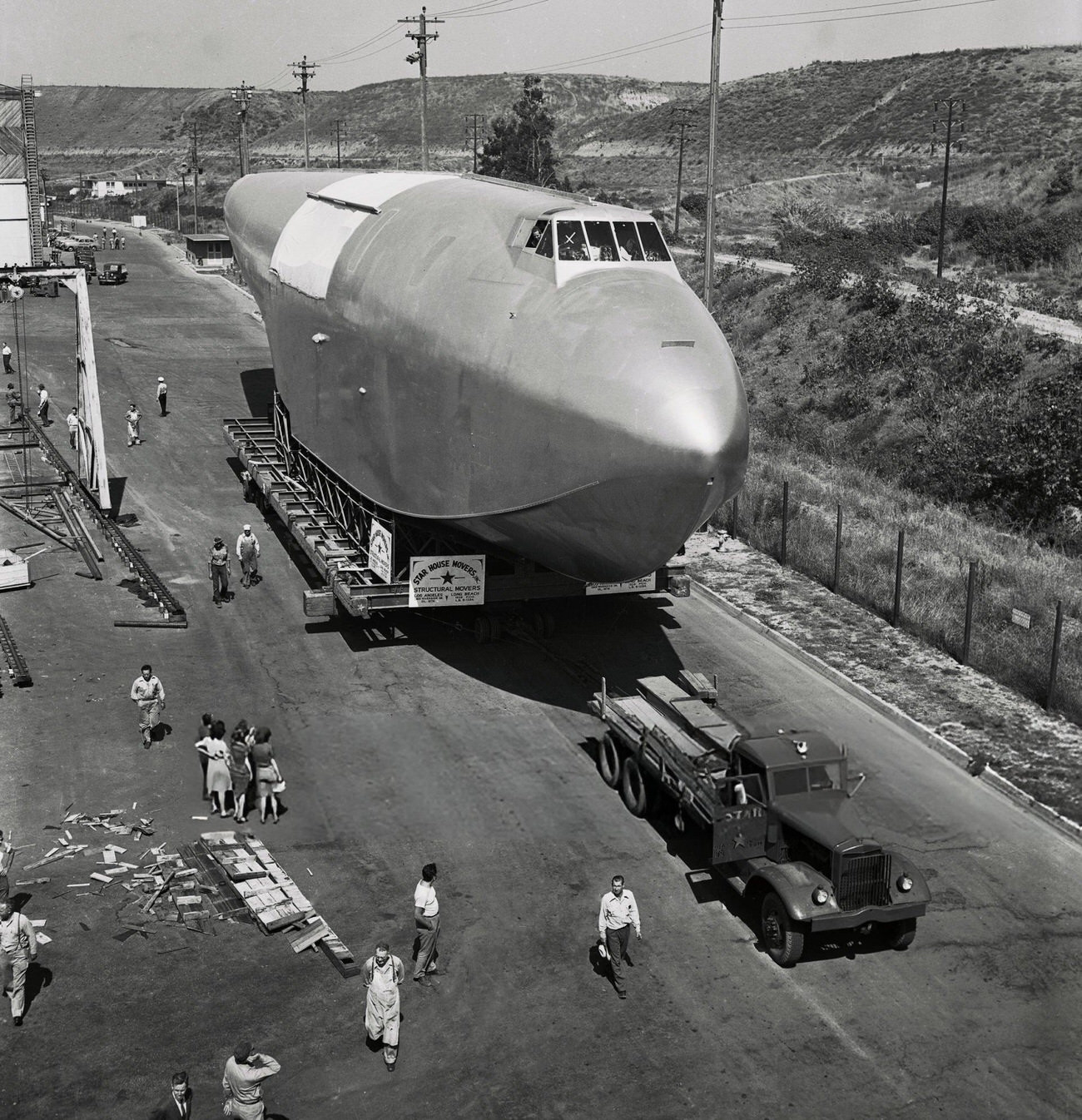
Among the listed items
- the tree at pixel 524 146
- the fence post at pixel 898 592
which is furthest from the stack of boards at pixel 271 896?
the tree at pixel 524 146

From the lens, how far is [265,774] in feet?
54.6

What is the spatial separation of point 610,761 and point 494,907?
141 inches

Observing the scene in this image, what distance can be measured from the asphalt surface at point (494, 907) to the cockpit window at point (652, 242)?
6841mm

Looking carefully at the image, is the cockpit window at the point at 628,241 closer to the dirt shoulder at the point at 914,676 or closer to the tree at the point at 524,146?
the dirt shoulder at the point at 914,676

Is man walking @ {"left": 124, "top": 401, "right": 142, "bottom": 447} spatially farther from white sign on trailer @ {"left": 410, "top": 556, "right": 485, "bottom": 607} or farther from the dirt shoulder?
white sign on trailer @ {"left": 410, "top": 556, "right": 485, "bottom": 607}

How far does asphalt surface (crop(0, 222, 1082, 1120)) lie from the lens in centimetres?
1205

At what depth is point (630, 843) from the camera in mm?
16484

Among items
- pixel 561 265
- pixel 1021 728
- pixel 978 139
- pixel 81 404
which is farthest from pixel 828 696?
pixel 978 139

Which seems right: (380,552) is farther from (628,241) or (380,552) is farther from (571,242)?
(628,241)

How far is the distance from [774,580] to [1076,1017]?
1429cm

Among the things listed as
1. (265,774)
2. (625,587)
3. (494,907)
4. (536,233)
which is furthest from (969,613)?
(265,774)

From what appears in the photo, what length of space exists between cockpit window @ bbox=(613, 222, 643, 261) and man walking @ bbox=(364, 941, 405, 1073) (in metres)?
10.7

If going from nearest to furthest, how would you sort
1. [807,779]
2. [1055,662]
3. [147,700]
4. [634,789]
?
[807,779] → [634,789] → [147,700] → [1055,662]

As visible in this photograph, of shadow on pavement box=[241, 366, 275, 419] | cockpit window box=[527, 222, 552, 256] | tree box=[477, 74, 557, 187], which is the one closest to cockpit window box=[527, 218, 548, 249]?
cockpit window box=[527, 222, 552, 256]
